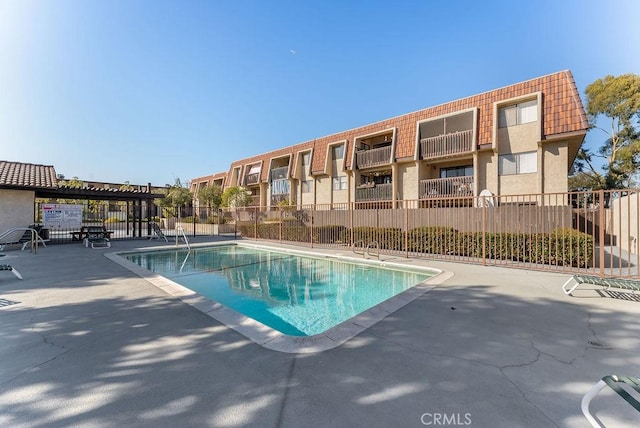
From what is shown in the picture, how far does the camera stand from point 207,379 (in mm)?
2684

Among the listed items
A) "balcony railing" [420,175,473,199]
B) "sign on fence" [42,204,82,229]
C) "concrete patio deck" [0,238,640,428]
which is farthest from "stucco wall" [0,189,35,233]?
"balcony railing" [420,175,473,199]

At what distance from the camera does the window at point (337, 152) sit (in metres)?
23.6

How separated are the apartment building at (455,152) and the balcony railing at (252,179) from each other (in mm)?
3311

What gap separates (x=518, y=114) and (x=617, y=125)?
19.5 m

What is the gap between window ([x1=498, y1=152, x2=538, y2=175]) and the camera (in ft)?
47.9

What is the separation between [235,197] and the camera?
93.2 feet

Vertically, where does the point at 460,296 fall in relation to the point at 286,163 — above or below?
below

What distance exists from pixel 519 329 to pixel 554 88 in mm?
15517

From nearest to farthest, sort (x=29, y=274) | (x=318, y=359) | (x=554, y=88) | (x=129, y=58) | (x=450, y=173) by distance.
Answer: (x=318, y=359), (x=29, y=274), (x=129, y=58), (x=554, y=88), (x=450, y=173)

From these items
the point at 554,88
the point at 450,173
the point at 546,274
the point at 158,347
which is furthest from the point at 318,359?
the point at 450,173

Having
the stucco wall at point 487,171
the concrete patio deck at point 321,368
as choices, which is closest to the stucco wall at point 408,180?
the stucco wall at point 487,171

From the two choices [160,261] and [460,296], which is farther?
[160,261]

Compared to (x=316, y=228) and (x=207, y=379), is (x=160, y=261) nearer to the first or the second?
(x=316, y=228)

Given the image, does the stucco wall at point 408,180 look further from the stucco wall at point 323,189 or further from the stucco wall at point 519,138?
the stucco wall at point 323,189
